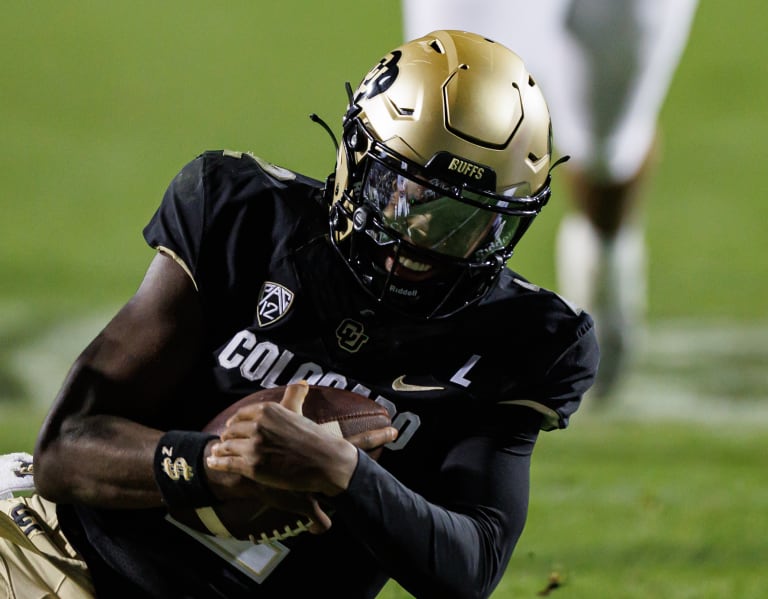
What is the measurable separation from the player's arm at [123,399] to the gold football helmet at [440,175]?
0.84ft

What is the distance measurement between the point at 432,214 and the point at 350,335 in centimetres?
22

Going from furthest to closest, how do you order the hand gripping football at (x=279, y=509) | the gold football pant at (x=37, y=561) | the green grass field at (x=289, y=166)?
the green grass field at (x=289, y=166) < the gold football pant at (x=37, y=561) < the hand gripping football at (x=279, y=509)

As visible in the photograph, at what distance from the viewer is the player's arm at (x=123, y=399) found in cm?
157

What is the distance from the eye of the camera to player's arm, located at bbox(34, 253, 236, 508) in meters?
1.57

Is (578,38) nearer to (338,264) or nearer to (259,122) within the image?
(259,122)

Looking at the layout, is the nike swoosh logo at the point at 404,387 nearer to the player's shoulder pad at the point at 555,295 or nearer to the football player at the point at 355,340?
the football player at the point at 355,340

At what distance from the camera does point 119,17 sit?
15.6ft

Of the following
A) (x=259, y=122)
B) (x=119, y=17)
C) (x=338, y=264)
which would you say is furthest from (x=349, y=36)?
(x=338, y=264)

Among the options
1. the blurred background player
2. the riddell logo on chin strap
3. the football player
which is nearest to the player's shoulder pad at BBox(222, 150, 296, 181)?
the football player

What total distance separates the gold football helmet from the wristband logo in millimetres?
366

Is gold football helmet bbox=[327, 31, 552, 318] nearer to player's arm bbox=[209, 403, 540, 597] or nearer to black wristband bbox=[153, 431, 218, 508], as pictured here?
player's arm bbox=[209, 403, 540, 597]

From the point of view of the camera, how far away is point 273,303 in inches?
66.6

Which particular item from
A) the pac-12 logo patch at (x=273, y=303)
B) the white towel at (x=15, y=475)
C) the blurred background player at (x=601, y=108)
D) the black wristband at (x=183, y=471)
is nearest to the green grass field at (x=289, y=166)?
the blurred background player at (x=601, y=108)

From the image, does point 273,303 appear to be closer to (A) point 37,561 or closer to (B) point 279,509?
(B) point 279,509
